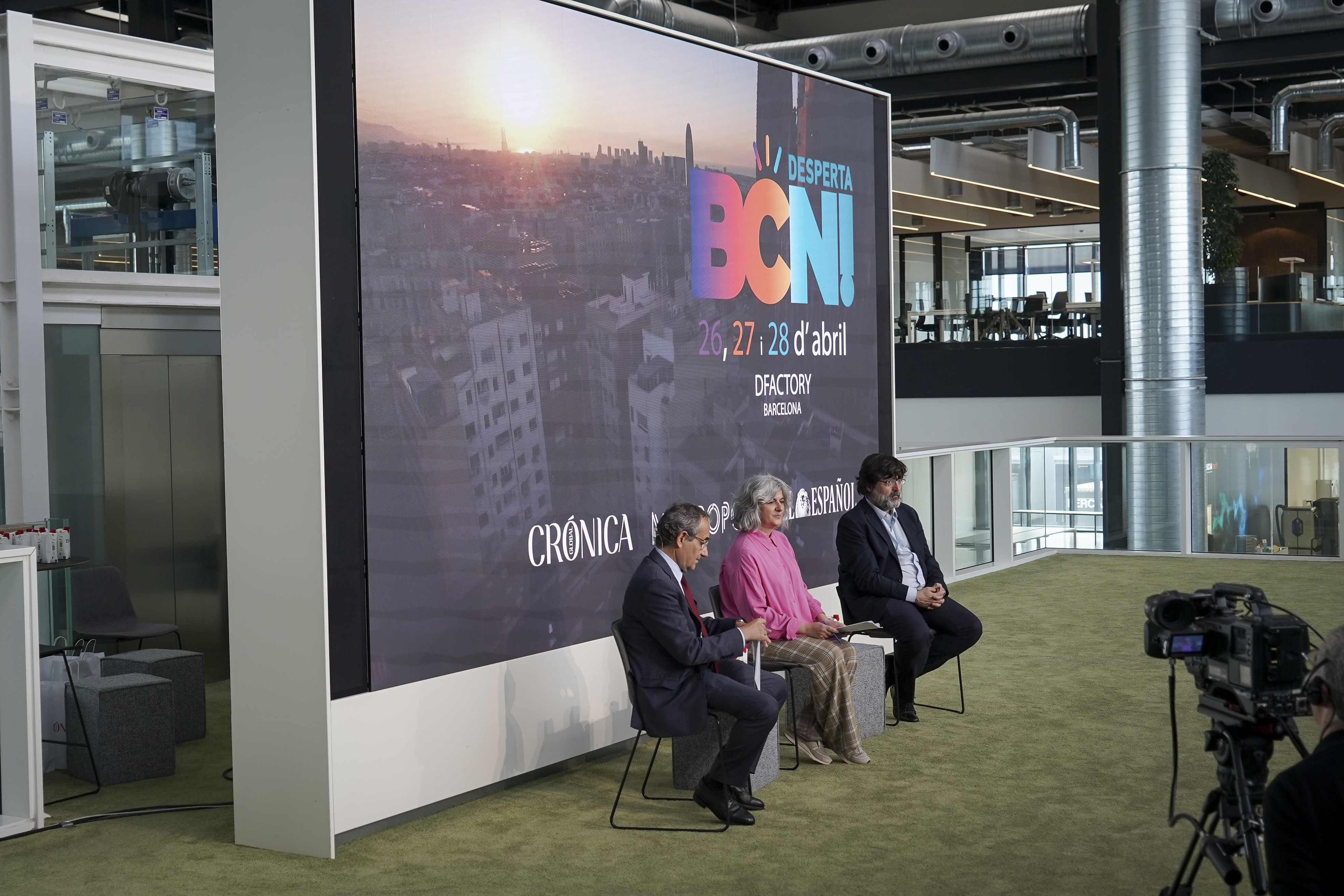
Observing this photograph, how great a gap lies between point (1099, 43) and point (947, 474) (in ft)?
18.3

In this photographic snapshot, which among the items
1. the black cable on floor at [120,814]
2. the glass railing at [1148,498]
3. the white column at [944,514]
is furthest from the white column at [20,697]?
the glass railing at [1148,498]

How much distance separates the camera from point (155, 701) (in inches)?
237

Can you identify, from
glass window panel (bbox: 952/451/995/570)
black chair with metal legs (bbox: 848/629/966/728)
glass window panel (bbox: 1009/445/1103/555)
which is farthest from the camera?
glass window panel (bbox: 1009/445/1103/555)

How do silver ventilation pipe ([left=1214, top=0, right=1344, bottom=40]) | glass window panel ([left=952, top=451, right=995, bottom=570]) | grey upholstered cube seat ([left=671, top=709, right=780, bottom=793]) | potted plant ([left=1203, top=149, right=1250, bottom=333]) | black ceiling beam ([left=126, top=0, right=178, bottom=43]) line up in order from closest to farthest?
grey upholstered cube seat ([left=671, top=709, right=780, bottom=793]) → glass window panel ([left=952, top=451, right=995, bottom=570]) → silver ventilation pipe ([left=1214, top=0, right=1344, bottom=40]) → black ceiling beam ([left=126, top=0, right=178, bottom=43]) → potted plant ([left=1203, top=149, right=1250, bottom=333])

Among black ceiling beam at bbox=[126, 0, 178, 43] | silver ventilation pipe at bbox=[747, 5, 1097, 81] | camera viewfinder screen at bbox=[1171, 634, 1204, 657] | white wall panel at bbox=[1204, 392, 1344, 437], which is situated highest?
black ceiling beam at bbox=[126, 0, 178, 43]

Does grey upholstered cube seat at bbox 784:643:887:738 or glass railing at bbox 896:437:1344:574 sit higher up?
glass railing at bbox 896:437:1344:574

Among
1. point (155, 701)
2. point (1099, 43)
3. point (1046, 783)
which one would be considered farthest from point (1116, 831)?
point (1099, 43)

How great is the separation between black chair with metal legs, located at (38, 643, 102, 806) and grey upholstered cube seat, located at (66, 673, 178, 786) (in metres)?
0.01

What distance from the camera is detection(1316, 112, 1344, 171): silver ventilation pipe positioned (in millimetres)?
17781

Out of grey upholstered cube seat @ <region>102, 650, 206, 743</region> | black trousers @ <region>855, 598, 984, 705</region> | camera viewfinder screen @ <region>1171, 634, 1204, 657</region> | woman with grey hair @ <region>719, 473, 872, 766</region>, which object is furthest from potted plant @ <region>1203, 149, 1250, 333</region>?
camera viewfinder screen @ <region>1171, 634, 1204, 657</region>

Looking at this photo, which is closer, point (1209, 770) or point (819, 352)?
point (1209, 770)

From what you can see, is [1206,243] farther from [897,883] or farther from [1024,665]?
[897,883]

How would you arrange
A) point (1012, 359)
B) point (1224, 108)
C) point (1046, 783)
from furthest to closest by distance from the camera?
point (1224, 108) → point (1012, 359) → point (1046, 783)

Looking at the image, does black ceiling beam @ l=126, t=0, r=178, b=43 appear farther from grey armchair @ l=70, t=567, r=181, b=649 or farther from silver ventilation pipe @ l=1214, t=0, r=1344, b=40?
silver ventilation pipe @ l=1214, t=0, r=1344, b=40
